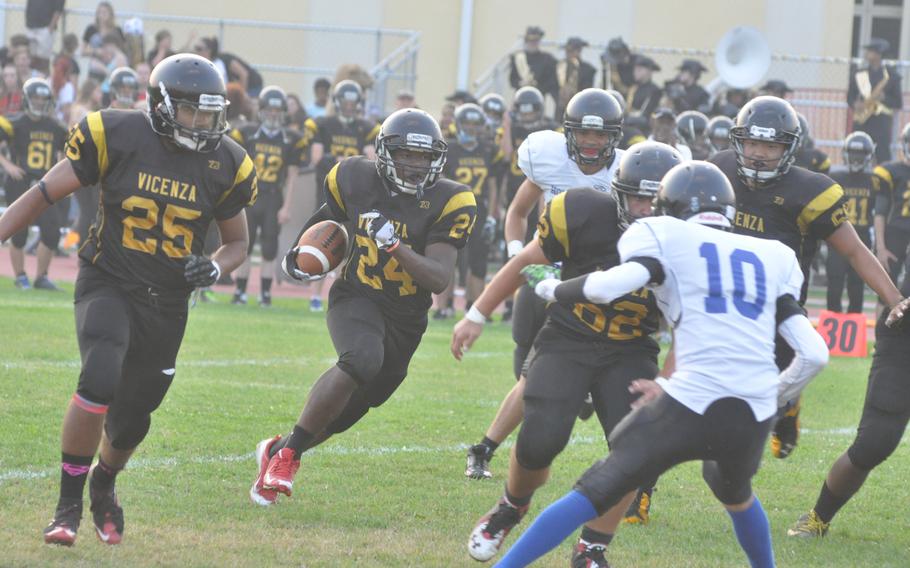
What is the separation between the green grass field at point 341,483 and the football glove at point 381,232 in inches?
41.6

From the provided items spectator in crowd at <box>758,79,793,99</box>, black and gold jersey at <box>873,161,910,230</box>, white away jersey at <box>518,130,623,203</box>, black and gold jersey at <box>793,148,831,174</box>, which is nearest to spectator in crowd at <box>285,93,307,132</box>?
spectator in crowd at <box>758,79,793,99</box>

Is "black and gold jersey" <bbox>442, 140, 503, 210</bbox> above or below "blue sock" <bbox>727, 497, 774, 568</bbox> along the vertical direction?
above

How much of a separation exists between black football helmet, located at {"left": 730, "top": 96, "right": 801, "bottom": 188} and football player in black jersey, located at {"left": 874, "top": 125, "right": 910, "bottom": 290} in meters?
6.65

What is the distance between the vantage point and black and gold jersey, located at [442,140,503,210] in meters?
13.0

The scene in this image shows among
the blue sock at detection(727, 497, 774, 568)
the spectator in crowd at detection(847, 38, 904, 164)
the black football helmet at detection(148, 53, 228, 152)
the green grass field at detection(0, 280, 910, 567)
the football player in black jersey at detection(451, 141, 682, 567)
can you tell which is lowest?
the green grass field at detection(0, 280, 910, 567)

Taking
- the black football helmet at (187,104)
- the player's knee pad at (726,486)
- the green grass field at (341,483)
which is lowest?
the green grass field at (341,483)

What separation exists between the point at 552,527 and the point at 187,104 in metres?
1.99

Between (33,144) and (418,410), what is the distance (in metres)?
6.12

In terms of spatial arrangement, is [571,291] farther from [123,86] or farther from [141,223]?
[123,86]

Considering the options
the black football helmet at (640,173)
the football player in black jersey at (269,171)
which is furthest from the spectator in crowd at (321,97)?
the black football helmet at (640,173)

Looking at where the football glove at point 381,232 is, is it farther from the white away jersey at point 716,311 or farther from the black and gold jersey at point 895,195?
the black and gold jersey at point 895,195

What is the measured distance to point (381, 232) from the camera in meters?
5.27

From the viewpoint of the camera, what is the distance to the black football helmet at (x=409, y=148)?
5.58 metres

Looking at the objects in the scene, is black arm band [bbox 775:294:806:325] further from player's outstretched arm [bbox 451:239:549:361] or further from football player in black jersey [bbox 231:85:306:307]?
football player in black jersey [bbox 231:85:306:307]
